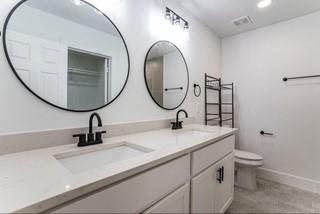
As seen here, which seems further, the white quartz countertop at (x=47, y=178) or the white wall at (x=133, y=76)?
the white wall at (x=133, y=76)

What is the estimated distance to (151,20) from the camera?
154 centimetres

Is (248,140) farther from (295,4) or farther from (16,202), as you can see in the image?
(16,202)

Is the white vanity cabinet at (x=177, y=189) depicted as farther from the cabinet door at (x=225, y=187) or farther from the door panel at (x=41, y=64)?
the door panel at (x=41, y=64)

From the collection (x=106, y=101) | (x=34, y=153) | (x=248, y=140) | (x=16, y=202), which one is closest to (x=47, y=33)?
(x=106, y=101)

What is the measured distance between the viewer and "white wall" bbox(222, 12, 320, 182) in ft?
6.65

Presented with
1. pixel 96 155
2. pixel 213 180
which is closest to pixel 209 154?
pixel 213 180

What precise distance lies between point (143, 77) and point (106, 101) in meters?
0.44

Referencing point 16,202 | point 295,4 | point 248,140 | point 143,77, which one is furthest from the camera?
point 248,140

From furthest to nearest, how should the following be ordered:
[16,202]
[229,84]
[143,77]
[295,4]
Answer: [229,84] < [295,4] < [143,77] < [16,202]

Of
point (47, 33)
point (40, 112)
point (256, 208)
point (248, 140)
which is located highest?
point (47, 33)

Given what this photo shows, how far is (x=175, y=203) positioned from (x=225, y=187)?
31.7 inches

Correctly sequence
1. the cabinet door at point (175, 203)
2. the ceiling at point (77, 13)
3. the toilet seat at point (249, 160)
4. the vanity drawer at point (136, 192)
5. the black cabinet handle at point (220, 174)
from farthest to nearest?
the toilet seat at point (249, 160) < the black cabinet handle at point (220, 174) < the ceiling at point (77, 13) < the cabinet door at point (175, 203) < the vanity drawer at point (136, 192)

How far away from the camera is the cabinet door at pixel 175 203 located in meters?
0.76

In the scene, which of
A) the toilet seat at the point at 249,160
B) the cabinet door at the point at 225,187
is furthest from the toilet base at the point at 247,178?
the cabinet door at the point at 225,187
